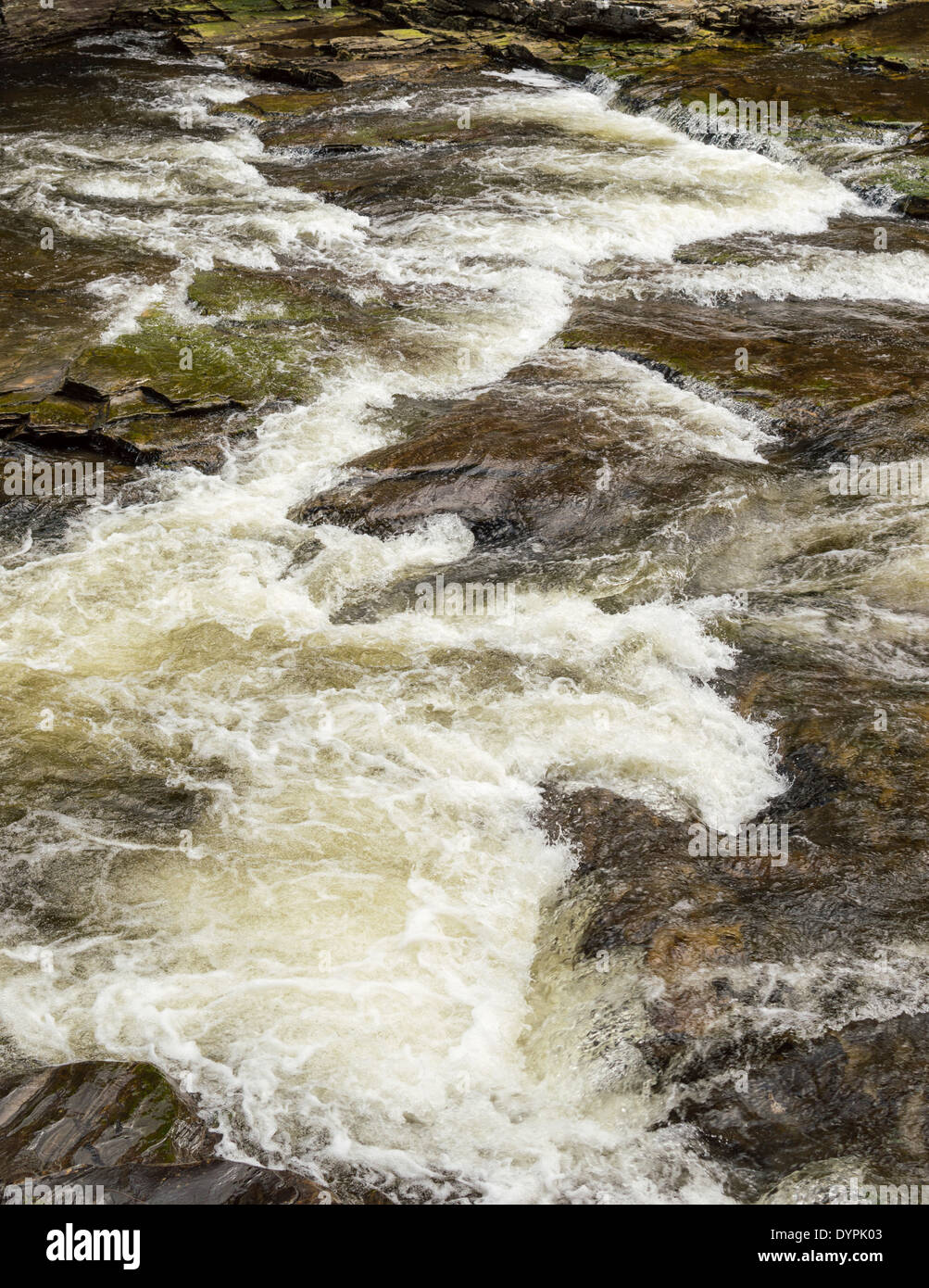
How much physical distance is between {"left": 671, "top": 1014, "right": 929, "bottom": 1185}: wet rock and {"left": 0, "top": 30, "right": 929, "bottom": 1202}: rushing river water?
0.17 metres

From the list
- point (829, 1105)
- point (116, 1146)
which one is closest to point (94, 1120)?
point (116, 1146)

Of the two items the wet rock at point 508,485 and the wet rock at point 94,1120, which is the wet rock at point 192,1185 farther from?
the wet rock at point 508,485

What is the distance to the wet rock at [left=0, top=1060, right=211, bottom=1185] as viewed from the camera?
4434 mm

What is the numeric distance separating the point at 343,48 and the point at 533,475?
1901cm

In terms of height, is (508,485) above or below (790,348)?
below

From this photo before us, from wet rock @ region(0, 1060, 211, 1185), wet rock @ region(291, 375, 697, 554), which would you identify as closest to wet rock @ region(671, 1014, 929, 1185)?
wet rock @ region(0, 1060, 211, 1185)

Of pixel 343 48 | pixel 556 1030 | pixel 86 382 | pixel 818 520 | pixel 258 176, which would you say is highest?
pixel 343 48

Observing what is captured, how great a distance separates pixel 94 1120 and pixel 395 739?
10.6 ft

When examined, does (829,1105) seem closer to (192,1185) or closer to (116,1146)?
(192,1185)

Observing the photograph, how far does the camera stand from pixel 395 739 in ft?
23.6

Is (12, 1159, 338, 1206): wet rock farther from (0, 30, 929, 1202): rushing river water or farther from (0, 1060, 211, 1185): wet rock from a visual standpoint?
(0, 30, 929, 1202): rushing river water
